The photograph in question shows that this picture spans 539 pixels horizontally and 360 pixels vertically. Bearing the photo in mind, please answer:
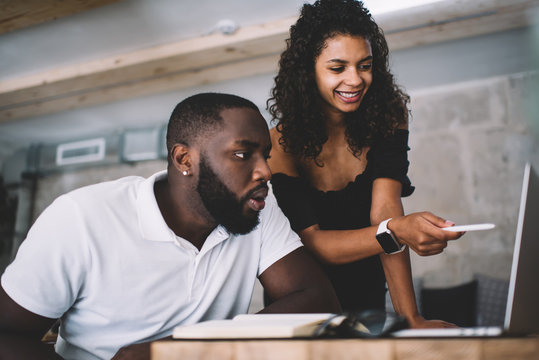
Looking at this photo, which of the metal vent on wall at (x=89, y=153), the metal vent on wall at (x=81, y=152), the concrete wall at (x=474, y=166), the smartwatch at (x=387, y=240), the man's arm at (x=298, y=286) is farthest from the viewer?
the metal vent on wall at (x=81, y=152)

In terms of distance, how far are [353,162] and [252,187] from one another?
56 centimetres

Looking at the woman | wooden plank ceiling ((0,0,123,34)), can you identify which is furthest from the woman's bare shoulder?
wooden plank ceiling ((0,0,123,34))

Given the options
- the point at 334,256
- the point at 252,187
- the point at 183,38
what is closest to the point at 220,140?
the point at 252,187

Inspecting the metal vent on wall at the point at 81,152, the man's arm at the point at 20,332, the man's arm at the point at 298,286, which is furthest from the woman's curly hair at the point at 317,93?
the metal vent on wall at the point at 81,152

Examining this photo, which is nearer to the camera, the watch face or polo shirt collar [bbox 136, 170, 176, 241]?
polo shirt collar [bbox 136, 170, 176, 241]

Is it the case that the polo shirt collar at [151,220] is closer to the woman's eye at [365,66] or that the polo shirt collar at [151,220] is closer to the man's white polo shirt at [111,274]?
the man's white polo shirt at [111,274]

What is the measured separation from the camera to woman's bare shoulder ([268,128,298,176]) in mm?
1723

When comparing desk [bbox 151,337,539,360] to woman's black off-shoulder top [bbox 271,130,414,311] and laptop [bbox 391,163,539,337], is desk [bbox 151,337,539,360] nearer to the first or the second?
laptop [bbox 391,163,539,337]

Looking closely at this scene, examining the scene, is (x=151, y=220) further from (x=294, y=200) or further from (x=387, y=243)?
(x=387, y=243)

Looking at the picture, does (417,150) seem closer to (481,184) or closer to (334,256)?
(481,184)

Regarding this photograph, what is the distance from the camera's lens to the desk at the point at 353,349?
0.55 m

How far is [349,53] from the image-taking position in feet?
5.36

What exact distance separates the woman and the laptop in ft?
2.14

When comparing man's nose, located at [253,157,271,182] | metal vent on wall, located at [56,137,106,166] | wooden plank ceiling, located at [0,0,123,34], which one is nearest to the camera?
man's nose, located at [253,157,271,182]
